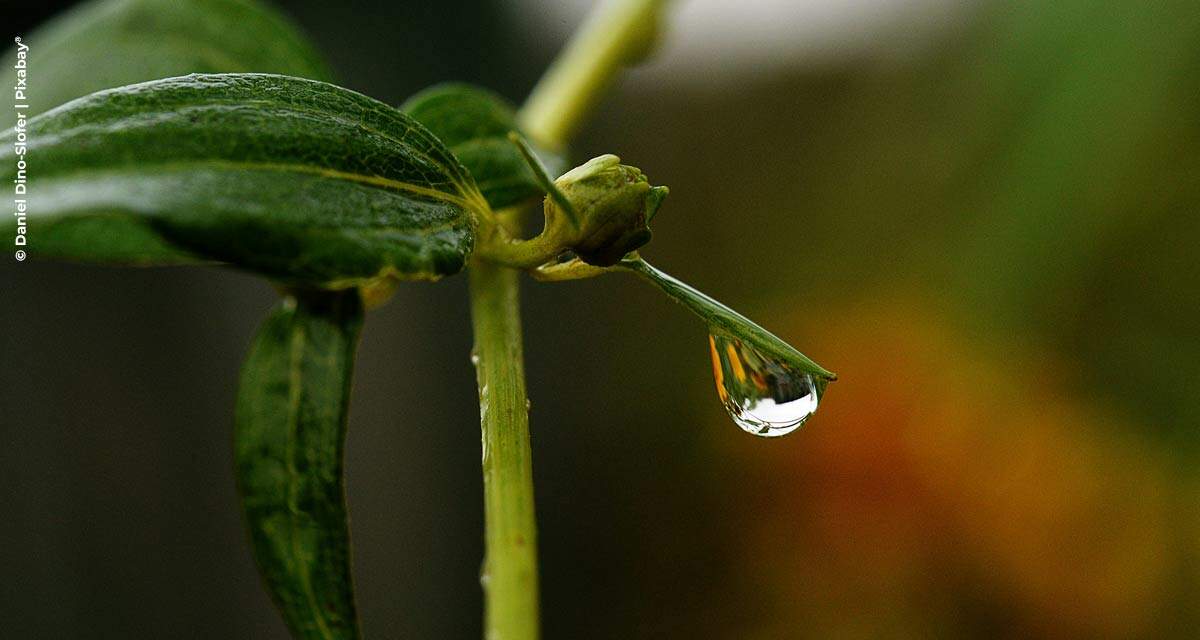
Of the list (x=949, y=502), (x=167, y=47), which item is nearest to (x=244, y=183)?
(x=167, y=47)

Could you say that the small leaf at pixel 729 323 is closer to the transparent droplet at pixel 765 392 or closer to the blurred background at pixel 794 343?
the transparent droplet at pixel 765 392

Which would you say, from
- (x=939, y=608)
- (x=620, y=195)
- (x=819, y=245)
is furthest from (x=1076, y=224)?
(x=620, y=195)

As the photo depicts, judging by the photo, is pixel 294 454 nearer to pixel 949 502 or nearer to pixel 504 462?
pixel 504 462

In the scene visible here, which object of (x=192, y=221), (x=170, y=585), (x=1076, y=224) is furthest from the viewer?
(x=170, y=585)

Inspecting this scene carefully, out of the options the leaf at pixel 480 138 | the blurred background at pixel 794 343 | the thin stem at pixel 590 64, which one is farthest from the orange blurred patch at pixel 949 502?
the leaf at pixel 480 138

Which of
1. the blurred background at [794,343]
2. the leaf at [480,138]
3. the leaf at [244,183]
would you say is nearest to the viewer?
the leaf at [244,183]

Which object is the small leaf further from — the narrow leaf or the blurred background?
the blurred background

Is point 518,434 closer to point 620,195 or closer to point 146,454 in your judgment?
point 620,195
